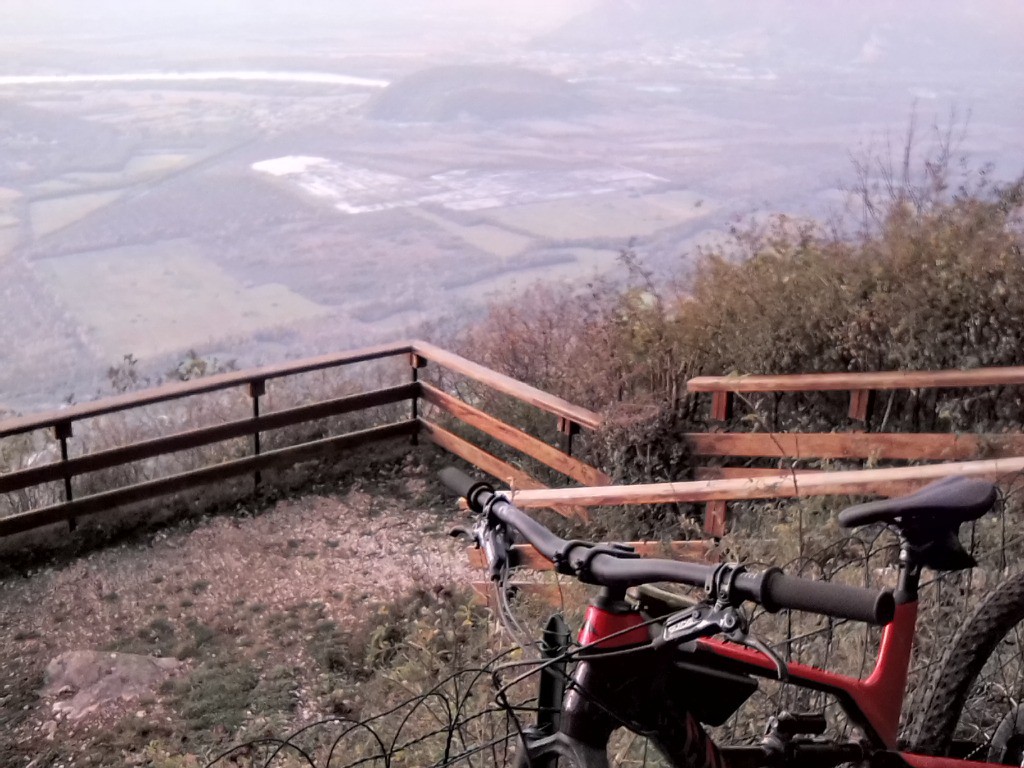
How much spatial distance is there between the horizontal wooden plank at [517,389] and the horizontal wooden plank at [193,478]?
1.73ft

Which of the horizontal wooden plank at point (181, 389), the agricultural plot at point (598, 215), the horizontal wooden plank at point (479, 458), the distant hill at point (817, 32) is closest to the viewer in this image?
the horizontal wooden plank at point (181, 389)

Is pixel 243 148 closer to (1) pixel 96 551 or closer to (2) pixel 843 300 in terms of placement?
(1) pixel 96 551

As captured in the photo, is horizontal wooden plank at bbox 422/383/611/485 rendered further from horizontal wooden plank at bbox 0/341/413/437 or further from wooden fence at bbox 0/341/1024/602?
horizontal wooden plank at bbox 0/341/413/437

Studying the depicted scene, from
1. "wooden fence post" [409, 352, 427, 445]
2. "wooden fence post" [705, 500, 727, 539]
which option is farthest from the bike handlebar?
"wooden fence post" [409, 352, 427, 445]

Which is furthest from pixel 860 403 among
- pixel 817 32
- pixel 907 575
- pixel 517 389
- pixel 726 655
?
pixel 817 32

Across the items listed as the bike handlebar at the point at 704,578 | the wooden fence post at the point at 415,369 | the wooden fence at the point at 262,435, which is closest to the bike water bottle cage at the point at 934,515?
the bike handlebar at the point at 704,578

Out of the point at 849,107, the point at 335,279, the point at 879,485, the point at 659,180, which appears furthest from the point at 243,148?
the point at 879,485

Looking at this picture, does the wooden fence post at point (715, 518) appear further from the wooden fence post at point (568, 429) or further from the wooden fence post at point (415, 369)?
the wooden fence post at point (415, 369)

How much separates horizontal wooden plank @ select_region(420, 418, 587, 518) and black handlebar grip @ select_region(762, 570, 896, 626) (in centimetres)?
354

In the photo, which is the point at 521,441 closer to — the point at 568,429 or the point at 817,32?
the point at 568,429

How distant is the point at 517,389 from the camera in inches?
209

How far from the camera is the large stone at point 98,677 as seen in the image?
12.5 ft

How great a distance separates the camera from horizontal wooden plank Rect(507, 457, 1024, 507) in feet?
8.96

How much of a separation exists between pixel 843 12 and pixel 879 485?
25.0 ft
